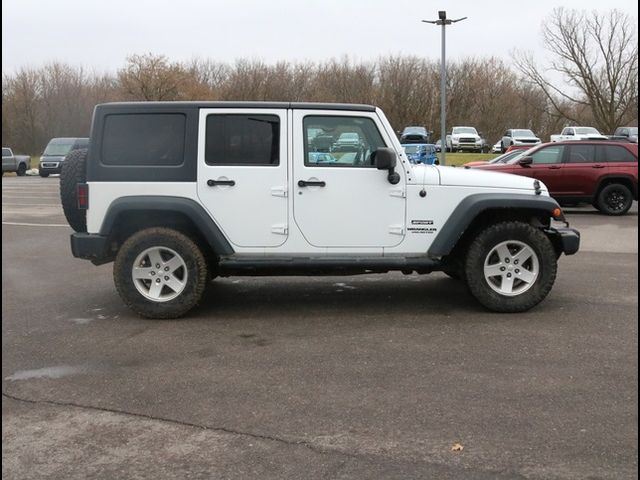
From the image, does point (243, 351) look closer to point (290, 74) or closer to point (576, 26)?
point (576, 26)

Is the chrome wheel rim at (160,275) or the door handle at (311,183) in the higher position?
the door handle at (311,183)

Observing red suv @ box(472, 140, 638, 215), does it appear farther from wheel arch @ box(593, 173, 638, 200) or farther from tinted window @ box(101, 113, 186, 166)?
tinted window @ box(101, 113, 186, 166)

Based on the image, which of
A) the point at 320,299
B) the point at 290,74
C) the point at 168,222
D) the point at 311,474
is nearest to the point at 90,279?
the point at 168,222

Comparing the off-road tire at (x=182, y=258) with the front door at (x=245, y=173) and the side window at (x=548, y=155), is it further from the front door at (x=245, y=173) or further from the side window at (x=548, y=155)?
the side window at (x=548, y=155)

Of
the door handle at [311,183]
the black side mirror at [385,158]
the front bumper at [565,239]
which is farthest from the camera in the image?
the front bumper at [565,239]

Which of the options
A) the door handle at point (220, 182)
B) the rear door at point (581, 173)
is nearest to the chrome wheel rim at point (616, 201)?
the rear door at point (581, 173)

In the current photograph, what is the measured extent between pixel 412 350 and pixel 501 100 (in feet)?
160

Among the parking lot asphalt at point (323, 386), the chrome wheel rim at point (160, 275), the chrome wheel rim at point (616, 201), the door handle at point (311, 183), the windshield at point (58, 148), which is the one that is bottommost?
the parking lot asphalt at point (323, 386)

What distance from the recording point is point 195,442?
349cm

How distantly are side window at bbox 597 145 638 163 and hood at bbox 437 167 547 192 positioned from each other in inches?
389

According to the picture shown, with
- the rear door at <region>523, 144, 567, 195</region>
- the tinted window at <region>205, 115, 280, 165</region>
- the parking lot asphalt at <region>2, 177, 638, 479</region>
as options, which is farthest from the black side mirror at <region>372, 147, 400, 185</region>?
the rear door at <region>523, 144, 567, 195</region>

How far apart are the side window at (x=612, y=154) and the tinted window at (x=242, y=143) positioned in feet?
37.5

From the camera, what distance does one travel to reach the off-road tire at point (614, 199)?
1482 centimetres

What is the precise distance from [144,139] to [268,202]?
1.26 meters
